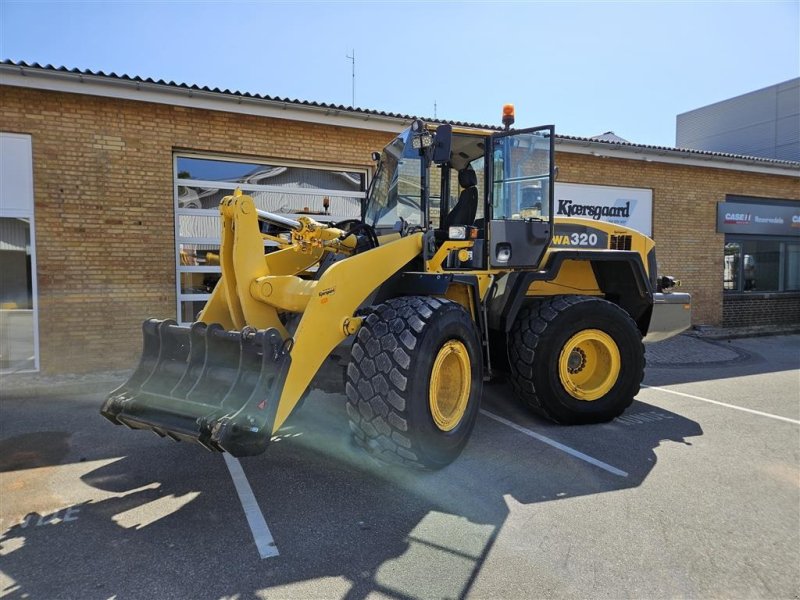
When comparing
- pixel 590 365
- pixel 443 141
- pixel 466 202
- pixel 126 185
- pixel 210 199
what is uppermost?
pixel 126 185

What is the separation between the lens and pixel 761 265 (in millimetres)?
14250

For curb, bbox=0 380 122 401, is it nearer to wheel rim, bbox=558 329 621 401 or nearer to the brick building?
the brick building

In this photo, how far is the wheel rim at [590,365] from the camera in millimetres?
5410

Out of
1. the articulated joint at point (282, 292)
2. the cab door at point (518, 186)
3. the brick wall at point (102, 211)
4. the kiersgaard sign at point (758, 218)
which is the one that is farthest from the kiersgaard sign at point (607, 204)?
the articulated joint at point (282, 292)

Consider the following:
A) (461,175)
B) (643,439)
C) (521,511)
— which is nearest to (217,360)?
(521,511)

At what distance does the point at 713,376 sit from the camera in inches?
324

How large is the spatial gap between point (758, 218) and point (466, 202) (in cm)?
1234

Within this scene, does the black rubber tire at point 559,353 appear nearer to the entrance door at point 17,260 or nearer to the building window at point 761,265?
the entrance door at point 17,260

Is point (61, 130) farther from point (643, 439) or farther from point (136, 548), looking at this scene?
point (643, 439)

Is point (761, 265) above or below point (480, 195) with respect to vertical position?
below

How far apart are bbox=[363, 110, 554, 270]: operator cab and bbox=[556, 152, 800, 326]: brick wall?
7.70 metres

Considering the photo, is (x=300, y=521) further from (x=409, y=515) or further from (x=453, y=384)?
(x=453, y=384)

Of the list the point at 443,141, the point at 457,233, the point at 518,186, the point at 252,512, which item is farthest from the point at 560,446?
the point at 443,141

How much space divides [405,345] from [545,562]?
1.57 metres
